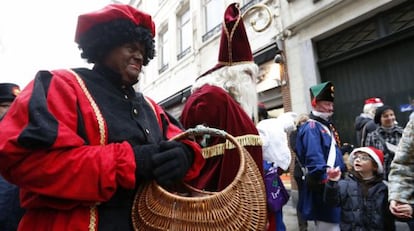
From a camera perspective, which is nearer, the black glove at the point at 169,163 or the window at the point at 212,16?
the black glove at the point at 169,163

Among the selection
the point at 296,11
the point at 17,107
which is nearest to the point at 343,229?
the point at 17,107

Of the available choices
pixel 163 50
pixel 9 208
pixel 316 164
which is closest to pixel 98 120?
pixel 9 208

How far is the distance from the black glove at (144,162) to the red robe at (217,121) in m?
0.85

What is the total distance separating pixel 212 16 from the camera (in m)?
11.3

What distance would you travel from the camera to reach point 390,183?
6.68 feet

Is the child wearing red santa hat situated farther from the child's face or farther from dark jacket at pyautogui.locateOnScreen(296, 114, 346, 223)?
dark jacket at pyautogui.locateOnScreen(296, 114, 346, 223)

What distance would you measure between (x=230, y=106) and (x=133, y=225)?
3.85 feet

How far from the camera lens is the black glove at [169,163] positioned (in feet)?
3.45

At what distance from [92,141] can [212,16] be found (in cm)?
1097

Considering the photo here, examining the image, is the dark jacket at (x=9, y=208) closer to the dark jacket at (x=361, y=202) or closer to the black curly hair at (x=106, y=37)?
the black curly hair at (x=106, y=37)

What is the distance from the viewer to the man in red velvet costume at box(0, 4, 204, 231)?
0.93 meters

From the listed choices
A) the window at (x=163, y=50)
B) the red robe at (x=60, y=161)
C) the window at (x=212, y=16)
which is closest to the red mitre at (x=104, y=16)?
the red robe at (x=60, y=161)

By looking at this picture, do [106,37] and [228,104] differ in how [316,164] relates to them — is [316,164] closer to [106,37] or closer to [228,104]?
[228,104]

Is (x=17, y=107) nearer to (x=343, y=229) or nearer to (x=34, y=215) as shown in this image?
(x=34, y=215)
